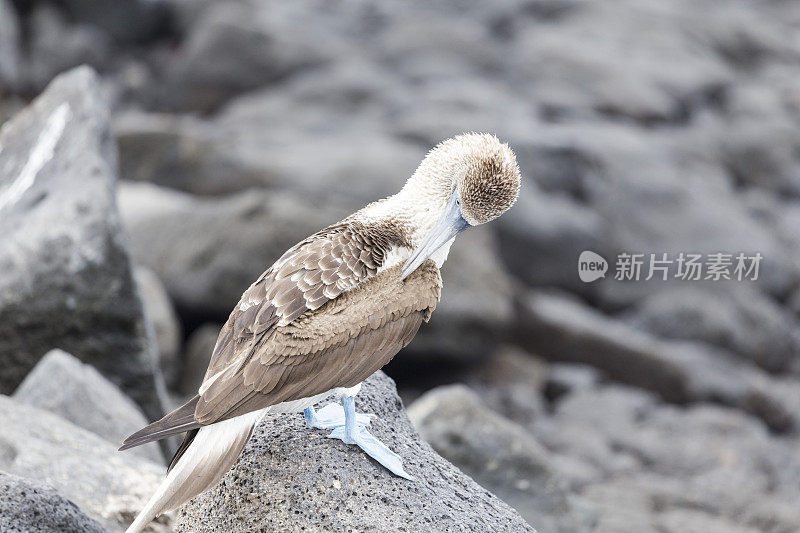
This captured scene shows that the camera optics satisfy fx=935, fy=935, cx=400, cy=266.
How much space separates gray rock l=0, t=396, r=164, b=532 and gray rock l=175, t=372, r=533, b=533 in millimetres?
1005

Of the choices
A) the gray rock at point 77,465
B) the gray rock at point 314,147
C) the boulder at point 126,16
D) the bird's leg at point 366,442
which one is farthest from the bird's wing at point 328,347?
the boulder at point 126,16

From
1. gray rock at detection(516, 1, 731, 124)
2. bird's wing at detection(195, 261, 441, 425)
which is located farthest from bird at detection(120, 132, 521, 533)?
gray rock at detection(516, 1, 731, 124)

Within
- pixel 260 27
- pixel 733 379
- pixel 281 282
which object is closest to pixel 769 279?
pixel 733 379

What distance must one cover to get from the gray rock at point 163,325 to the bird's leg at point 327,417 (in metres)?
7.32

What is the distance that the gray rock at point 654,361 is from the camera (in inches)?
590

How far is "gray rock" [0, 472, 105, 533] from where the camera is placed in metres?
4.59

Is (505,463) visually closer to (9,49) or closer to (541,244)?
(541,244)

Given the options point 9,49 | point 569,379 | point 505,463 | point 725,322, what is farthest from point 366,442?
point 9,49

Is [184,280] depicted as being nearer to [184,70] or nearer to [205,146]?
[205,146]

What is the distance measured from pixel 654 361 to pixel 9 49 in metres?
16.1

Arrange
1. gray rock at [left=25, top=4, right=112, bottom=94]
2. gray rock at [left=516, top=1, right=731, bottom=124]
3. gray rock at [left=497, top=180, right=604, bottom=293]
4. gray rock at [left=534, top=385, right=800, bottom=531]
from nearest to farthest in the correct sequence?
gray rock at [left=534, top=385, right=800, bottom=531], gray rock at [left=497, top=180, right=604, bottom=293], gray rock at [left=516, top=1, right=731, bottom=124], gray rock at [left=25, top=4, right=112, bottom=94]

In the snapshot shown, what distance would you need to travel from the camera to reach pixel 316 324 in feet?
15.0

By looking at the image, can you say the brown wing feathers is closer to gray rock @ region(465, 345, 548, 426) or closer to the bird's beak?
the bird's beak

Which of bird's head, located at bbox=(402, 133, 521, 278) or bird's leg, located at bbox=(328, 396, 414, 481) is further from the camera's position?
bird's leg, located at bbox=(328, 396, 414, 481)
